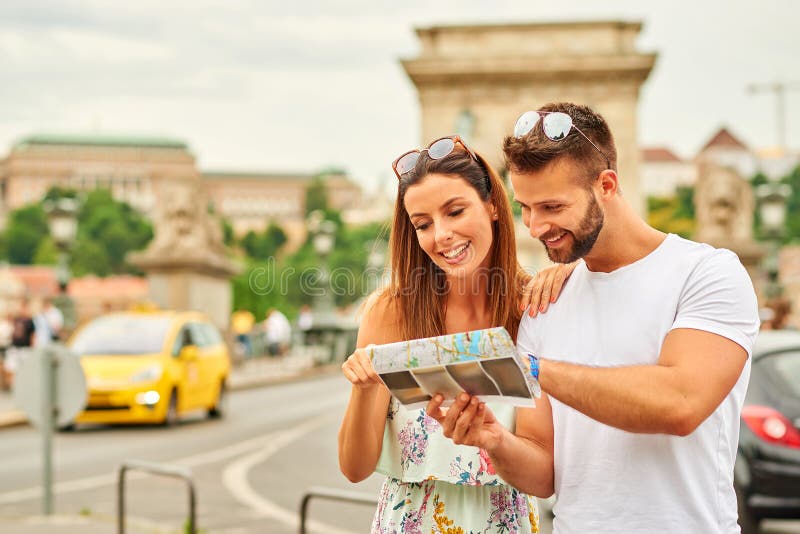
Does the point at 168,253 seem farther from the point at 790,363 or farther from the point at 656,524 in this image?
the point at 656,524

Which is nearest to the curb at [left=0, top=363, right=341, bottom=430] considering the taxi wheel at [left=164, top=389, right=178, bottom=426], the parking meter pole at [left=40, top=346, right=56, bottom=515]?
the taxi wheel at [left=164, top=389, right=178, bottom=426]

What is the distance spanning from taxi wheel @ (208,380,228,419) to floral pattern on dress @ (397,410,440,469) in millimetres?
13774

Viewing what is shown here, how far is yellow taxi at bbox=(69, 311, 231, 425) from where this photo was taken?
1395cm

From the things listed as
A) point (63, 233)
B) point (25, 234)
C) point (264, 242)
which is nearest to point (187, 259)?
point (63, 233)

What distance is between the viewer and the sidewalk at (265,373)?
16516 millimetres

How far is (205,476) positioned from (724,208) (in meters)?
19.0

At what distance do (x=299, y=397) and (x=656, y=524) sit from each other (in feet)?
65.3

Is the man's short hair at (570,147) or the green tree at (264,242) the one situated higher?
the green tree at (264,242)

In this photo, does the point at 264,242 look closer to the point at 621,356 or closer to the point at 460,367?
the point at 621,356

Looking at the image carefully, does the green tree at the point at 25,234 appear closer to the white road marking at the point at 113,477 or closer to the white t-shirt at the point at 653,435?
the white road marking at the point at 113,477

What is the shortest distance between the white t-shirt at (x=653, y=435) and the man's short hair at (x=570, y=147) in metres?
0.23

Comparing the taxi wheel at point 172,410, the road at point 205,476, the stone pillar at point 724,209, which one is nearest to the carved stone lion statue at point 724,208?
the stone pillar at point 724,209

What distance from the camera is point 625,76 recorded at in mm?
33000

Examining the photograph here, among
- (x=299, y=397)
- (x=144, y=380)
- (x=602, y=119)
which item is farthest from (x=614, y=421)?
(x=299, y=397)
